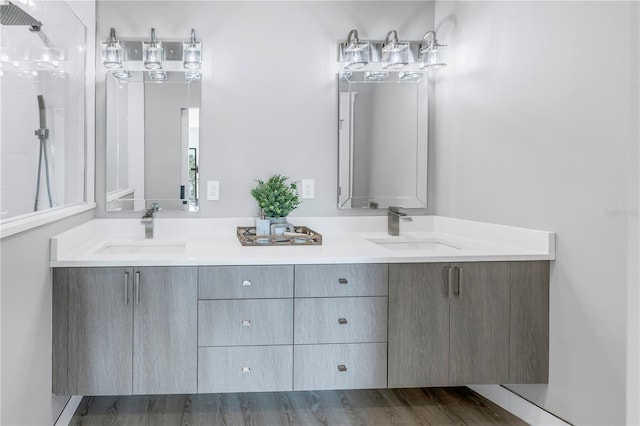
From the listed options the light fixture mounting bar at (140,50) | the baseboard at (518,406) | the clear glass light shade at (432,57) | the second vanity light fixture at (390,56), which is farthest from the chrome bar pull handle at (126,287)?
the clear glass light shade at (432,57)

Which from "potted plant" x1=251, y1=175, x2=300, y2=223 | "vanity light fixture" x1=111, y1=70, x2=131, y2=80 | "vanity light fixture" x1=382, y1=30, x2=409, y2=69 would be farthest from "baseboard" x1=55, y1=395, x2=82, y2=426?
"vanity light fixture" x1=382, y1=30, x2=409, y2=69

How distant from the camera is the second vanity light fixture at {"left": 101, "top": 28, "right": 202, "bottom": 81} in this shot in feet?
8.65

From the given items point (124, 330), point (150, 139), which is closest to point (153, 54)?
point (150, 139)

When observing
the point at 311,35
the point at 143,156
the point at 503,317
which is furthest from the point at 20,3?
the point at 503,317

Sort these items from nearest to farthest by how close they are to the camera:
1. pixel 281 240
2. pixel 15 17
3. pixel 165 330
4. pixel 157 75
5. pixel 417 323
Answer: pixel 15 17
pixel 165 330
pixel 417 323
pixel 281 240
pixel 157 75

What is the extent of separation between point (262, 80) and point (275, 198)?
0.69 meters

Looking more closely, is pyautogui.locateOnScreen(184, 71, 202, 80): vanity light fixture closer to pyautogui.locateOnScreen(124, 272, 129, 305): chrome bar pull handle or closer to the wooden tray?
the wooden tray

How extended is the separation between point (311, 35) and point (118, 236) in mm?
1538

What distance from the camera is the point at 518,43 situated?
2.22m

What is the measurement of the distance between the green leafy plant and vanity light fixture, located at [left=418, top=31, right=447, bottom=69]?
1.02m

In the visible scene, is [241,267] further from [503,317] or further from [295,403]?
[503,317]

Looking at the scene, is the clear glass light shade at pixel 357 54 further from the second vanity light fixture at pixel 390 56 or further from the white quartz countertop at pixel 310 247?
the white quartz countertop at pixel 310 247

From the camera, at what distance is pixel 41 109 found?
1820 mm

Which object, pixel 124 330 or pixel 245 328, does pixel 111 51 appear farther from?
pixel 245 328
